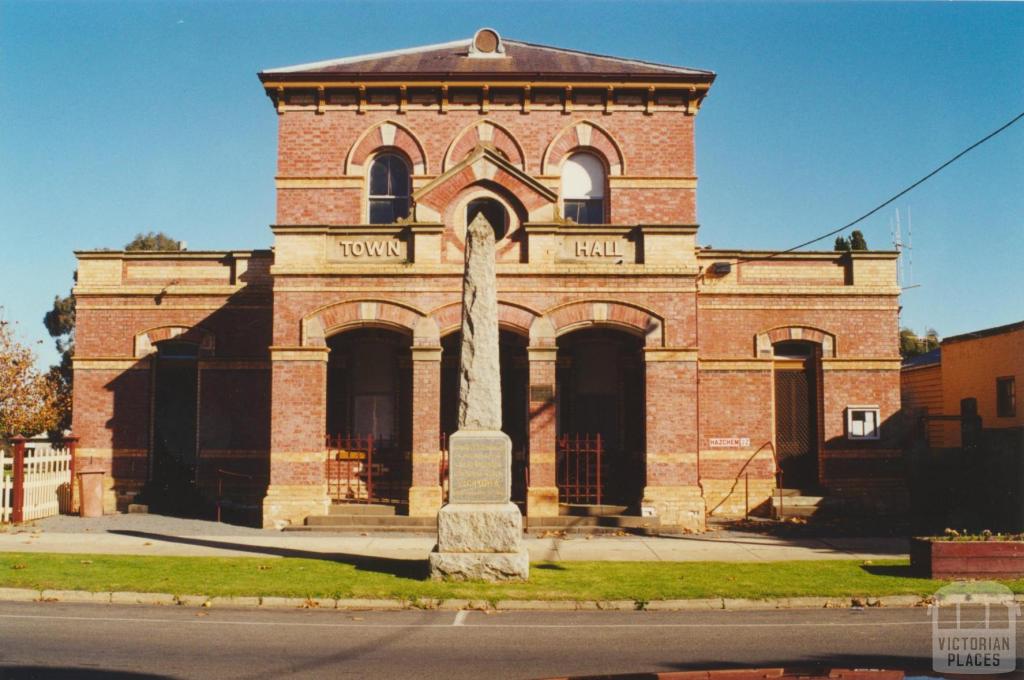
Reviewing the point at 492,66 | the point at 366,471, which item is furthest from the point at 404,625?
the point at 492,66

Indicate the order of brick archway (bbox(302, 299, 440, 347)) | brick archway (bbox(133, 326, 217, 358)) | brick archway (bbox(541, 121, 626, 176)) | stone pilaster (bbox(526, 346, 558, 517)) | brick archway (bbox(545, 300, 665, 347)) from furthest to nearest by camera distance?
1. brick archway (bbox(541, 121, 626, 176))
2. brick archway (bbox(133, 326, 217, 358))
3. brick archway (bbox(545, 300, 665, 347))
4. brick archway (bbox(302, 299, 440, 347))
5. stone pilaster (bbox(526, 346, 558, 517))

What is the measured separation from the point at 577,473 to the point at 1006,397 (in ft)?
42.4

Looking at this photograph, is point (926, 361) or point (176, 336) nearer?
point (176, 336)

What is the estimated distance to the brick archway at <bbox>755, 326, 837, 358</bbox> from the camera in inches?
825

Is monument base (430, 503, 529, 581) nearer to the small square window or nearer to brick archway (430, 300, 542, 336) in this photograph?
brick archway (430, 300, 542, 336)

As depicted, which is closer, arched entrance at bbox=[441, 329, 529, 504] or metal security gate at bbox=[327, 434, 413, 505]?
metal security gate at bbox=[327, 434, 413, 505]

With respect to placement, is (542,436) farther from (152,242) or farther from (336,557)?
(152,242)

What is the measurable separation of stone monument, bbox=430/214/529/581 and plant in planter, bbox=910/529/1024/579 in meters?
5.60

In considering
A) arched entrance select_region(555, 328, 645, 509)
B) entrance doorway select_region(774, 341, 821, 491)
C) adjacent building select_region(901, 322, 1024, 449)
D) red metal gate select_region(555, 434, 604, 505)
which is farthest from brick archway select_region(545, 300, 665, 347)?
adjacent building select_region(901, 322, 1024, 449)

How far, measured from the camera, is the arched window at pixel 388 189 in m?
21.5

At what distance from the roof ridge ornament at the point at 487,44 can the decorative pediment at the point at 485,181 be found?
210 inches

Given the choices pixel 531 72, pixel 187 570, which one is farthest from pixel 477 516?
pixel 531 72

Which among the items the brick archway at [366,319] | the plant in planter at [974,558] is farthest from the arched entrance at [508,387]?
the plant in planter at [974,558]

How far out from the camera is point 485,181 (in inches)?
740
